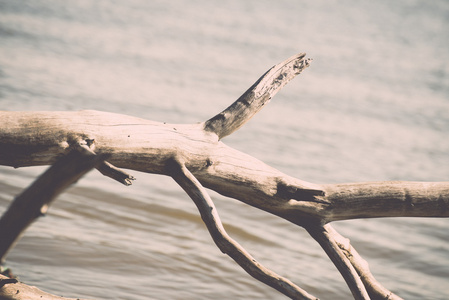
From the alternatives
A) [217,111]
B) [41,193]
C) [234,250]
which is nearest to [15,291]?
[234,250]

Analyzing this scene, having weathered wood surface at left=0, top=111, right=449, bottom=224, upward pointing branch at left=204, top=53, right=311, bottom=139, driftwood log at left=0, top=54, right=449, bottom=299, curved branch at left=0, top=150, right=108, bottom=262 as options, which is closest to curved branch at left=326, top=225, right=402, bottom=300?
driftwood log at left=0, top=54, right=449, bottom=299

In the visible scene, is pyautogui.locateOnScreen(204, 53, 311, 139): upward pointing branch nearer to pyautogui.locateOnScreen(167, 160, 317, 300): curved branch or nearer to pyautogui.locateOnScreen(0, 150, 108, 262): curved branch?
pyautogui.locateOnScreen(167, 160, 317, 300): curved branch

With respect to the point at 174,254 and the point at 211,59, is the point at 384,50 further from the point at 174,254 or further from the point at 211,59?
the point at 174,254

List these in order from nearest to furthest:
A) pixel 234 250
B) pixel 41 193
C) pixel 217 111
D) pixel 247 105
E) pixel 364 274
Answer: pixel 41 193
pixel 234 250
pixel 247 105
pixel 364 274
pixel 217 111

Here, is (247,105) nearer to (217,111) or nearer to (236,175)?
(236,175)

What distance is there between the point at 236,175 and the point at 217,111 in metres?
5.93

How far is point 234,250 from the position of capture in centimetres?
243

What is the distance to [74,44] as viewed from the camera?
36.2ft

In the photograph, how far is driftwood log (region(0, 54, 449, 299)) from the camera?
7.80 ft

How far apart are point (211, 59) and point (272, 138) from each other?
4.63 meters

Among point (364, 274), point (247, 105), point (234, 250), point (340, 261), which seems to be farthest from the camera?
point (364, 274)

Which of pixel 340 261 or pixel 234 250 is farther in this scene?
pixel 340 261

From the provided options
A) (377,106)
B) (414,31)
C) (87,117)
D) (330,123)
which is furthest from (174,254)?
(414,31)

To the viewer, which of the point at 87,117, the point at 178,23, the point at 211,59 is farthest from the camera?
the point at 178,23
